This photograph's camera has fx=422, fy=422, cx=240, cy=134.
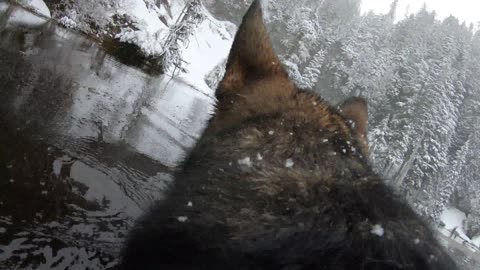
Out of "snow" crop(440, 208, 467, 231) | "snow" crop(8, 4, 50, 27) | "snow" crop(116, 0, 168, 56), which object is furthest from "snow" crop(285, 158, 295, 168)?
"snow" crop(440, 208, 467, 231)

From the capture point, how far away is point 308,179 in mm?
1494

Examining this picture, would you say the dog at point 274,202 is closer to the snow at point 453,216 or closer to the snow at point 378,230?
the snow at point 378,230

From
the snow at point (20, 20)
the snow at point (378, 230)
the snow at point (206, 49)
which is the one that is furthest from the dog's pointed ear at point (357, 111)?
the snow at point (206, 49)

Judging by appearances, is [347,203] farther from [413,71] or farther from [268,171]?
[413,71]

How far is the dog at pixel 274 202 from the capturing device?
1.27 metres

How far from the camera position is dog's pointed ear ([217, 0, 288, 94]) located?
6.35 feet

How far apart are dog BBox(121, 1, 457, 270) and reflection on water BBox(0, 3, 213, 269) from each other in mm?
493

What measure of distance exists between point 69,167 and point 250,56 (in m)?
2.10

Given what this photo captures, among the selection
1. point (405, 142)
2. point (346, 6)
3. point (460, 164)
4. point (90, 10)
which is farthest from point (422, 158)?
point (346, 6)

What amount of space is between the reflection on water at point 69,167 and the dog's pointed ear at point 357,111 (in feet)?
2.92

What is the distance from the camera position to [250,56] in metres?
1.99

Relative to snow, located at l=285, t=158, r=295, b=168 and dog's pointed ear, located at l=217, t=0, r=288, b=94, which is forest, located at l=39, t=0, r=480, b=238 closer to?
dog's pointed ear, located at l=217, t=0, r=288, b=94

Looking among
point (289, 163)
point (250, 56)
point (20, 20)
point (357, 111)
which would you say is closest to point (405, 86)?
point (20, 20)

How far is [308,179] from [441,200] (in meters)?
55.6
